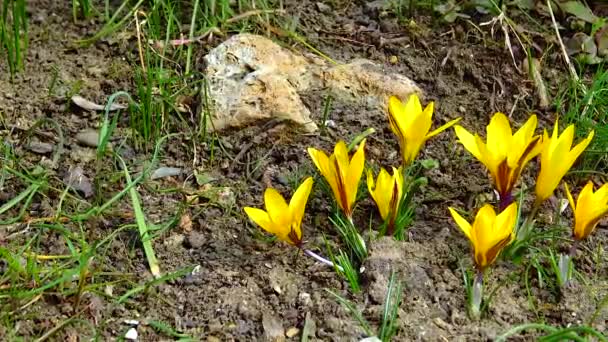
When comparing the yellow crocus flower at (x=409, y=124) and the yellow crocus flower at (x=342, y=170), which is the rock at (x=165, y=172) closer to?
the yellow crocus flower at (x=342, y=170)

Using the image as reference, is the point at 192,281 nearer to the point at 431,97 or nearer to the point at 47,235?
the point at 47,235

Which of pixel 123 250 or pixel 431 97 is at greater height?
pixel 431 97

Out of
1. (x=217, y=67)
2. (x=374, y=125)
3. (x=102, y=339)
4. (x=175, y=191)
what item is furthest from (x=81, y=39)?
(x=102, y=339)

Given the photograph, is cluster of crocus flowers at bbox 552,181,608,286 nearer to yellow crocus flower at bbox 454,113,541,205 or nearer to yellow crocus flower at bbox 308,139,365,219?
yellow crocus flower at bbox 454,113,541,205

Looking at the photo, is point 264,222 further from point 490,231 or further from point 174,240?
point 490,231

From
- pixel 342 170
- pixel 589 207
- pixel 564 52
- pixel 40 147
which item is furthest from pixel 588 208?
pixel 40 147

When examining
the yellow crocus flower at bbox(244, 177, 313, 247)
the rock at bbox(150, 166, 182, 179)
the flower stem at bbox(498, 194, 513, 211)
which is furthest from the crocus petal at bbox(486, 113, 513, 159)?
the rock at bbox(150, 166, 182, 179)

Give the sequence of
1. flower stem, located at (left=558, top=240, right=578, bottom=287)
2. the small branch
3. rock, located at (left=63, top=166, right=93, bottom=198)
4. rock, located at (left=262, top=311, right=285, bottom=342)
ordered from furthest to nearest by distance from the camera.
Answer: the small branch, rock, located at (left=63, top=166, right=93, bottom=198), flower stem, located at (left=558, top=240, right=578, bottom=287), rock, located at (left=262, top=311, right=285, bottom=342)
